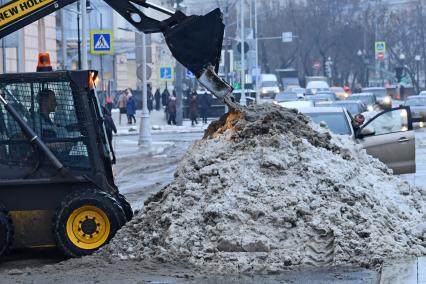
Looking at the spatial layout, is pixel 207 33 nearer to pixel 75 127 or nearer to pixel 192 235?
pixel 75 127

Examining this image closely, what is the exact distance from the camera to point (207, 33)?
39.9ft

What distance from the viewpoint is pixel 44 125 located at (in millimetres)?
11867

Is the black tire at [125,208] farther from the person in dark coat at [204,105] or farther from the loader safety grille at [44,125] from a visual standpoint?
the person in dark coat at [204,105]

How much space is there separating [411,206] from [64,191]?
381 cm

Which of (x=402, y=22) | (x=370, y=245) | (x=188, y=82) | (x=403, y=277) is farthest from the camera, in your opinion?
(x=402, y=22)

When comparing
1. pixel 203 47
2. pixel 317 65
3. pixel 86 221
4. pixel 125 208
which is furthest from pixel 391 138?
pixel 317 65

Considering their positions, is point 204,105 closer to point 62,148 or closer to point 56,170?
point 62,148

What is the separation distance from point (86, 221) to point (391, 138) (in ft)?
29.5

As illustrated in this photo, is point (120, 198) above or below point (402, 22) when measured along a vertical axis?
below

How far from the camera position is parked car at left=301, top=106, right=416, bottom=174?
63.0 ft

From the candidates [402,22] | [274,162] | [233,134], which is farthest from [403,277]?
[402,22]

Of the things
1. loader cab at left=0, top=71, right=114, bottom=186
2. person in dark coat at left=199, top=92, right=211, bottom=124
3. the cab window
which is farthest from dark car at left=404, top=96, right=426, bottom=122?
loader cab at left=0, top=71, right=114, bottom=186

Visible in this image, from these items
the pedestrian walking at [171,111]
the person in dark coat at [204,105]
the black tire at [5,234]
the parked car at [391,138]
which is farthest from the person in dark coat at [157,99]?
the black tire at [5,234]

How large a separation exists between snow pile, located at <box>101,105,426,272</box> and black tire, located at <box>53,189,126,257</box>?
0.40 m
